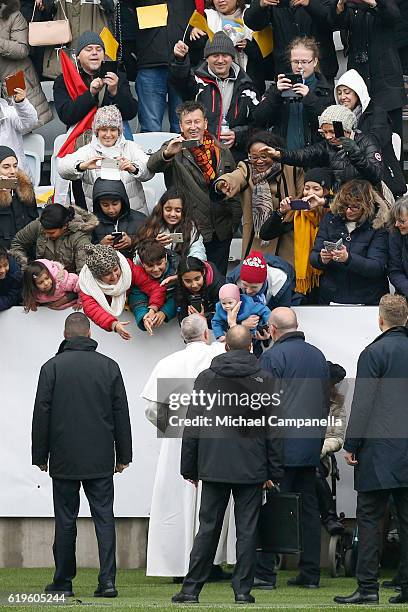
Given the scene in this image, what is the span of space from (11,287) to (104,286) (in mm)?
876

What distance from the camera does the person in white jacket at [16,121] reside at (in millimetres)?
15641

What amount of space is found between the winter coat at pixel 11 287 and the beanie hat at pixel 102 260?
66cm

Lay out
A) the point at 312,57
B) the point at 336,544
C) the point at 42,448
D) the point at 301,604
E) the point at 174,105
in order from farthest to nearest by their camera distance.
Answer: the point at 174,105 < the point at 312,57 < the point at 336,544 < the point at 42,448 < the point at 301,604

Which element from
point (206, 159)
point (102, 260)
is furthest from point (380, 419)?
point (206, 159)

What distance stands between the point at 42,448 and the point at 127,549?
6.63 ft

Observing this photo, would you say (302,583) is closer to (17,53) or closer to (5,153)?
(5,153)

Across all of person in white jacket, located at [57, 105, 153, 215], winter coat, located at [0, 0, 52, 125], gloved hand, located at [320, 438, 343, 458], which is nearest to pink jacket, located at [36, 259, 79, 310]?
person in white jacket, located at [57, 105, 153, 215]

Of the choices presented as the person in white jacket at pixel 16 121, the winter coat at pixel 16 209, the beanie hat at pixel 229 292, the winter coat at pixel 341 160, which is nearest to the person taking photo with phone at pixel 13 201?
the winter coat at pixel 16 209

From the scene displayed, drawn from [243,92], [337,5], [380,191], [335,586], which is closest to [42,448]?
[335,586]

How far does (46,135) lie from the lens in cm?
1755

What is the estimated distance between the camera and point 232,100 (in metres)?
15.2

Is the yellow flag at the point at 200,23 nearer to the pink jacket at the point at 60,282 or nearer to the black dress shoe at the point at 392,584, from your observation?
the pink jacket at the point at 60,282

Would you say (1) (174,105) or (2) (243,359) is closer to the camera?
(2) (243,359)

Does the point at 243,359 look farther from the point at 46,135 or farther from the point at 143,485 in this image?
the point at 46,135
